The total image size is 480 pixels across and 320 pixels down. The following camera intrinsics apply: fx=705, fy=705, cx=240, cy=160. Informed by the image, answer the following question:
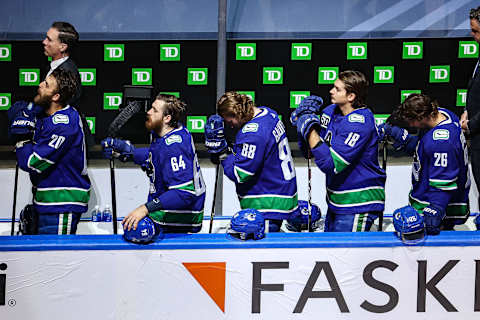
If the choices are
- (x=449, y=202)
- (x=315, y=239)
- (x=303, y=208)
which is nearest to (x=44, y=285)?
(x=315, y=239)

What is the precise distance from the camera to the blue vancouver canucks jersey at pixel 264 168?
3719mm

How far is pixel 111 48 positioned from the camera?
18.8 feet

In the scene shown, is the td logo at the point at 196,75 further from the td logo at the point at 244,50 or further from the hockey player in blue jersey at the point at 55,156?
the hockey player in blue jersey at the point at 55,156

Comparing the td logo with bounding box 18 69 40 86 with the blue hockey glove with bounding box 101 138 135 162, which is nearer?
the blue hockey glove with bounding box 101 138 135 162

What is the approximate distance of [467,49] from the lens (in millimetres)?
5809

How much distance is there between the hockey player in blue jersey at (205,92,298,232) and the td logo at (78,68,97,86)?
2.12 m

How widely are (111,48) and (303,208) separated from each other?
2.23 meters

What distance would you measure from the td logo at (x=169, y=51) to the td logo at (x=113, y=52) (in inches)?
12.5

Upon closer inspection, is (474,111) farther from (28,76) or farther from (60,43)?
(28,76)

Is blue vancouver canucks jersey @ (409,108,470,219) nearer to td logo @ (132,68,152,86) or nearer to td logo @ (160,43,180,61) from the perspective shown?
td logo @ (160,43,180,61)

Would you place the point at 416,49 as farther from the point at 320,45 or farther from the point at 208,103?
the point at 208,103

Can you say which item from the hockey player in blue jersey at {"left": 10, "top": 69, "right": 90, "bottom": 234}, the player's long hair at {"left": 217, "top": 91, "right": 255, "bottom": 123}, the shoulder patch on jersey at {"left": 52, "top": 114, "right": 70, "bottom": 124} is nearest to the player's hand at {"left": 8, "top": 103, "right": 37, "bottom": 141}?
the hockey player in blue jersey at {"left": 10, "top": 69, "right": 90, "bottom": 234}

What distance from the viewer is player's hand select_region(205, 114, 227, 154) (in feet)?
12.8

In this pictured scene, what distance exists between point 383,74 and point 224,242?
3.14m
